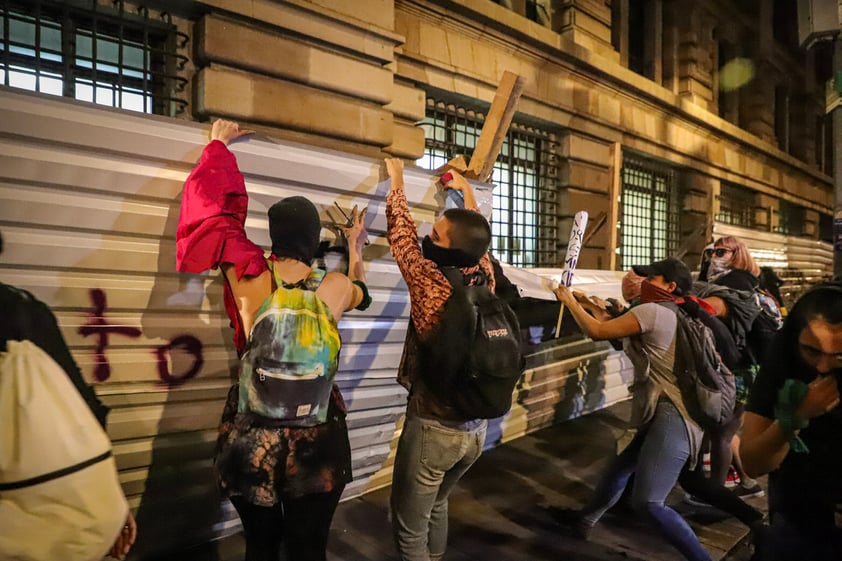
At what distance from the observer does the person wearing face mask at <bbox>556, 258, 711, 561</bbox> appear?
321 cm

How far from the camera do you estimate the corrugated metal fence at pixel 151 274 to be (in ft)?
7.91

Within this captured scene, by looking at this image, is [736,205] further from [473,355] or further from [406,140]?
[473,355]

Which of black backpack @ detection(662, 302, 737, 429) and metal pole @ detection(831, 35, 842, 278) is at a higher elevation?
metal pole @ detection(831, 35, 842, 278)

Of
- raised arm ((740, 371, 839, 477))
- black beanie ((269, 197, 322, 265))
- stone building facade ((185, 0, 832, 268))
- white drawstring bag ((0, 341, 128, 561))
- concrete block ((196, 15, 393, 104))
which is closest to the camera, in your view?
white drawstring bag ((0, 341, 128, 561))

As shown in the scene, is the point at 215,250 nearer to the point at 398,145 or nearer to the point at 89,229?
the point at 89,229

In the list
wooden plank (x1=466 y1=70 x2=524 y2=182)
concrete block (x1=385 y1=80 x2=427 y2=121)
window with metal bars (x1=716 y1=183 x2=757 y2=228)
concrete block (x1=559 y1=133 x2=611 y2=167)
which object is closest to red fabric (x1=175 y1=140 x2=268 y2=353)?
wooden plank (x1=466 y1=70 x2=524 y2=182)

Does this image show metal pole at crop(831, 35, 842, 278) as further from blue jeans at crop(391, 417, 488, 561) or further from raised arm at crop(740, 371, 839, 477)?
blue jeans at crop(391, 417, 488, 561)

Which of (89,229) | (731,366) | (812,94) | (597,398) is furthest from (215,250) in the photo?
(812,94)

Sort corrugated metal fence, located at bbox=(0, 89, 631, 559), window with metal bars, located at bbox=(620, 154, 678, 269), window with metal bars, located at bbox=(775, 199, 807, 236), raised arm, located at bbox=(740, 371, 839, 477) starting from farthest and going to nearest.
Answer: window with metal bars, located at bbox=(775, 199, 807, 236)
window with metal bars, located at bbox=(620, 154, 678, 269)
corrugated metal fence, located at bbox=(0, 89, 631, 559)
raised arm, located at bbox=(740, 371, 839, 477)

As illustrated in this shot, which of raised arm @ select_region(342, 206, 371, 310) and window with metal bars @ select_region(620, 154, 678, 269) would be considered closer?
raised arm @ select_region(342, 206, 371, 310)

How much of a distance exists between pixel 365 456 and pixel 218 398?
138cm

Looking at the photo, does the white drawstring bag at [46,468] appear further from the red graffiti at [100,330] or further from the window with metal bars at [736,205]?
the window with metal bars at [736,205]

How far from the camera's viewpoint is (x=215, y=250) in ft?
7.45

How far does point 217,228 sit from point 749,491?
16.1 ft
